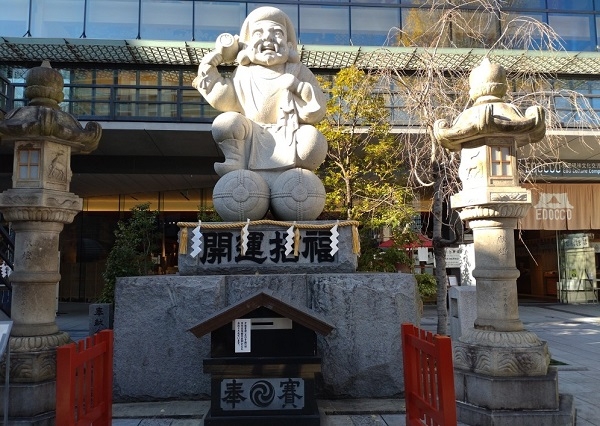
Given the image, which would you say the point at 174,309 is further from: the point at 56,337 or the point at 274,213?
the point at 274,213

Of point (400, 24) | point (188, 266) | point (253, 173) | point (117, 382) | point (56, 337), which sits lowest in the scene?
point (117, 382)

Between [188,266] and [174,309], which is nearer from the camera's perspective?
[174,309]

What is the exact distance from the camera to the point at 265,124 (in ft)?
20.6

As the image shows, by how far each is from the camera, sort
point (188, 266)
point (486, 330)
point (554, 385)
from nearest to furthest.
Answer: point (554, 385) → point (486, 330) → point (188, 266)

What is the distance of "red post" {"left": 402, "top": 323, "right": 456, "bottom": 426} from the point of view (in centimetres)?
314

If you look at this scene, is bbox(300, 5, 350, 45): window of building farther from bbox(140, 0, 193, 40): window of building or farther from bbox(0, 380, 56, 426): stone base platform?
bbox(0, 380, 56, 426): stone base platform

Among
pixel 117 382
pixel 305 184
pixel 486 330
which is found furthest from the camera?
pixel 305 184

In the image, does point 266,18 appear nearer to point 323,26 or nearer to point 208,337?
point 208,337

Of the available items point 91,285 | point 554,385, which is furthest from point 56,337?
point 91,285

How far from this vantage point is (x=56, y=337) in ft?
14.3

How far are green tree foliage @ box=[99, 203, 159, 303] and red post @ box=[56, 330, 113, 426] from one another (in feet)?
22.8

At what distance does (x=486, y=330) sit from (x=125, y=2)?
12.9m

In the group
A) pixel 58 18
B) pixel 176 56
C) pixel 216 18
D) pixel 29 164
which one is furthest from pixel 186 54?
pixel 29 164

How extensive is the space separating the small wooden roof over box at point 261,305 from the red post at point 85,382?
78 centimetres
